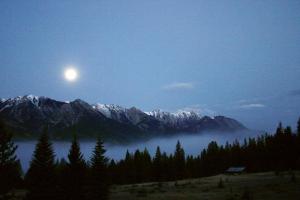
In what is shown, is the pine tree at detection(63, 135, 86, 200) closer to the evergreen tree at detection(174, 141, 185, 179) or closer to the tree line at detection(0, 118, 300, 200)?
the tree line at detection(0, 118, 300, 200)

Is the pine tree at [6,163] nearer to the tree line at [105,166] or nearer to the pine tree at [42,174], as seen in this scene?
the tree line at [105,166]

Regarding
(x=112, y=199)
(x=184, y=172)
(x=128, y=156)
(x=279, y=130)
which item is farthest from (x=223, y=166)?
(x=112, y=199)

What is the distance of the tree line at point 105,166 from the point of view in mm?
39688

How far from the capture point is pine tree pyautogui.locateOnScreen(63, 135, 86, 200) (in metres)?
40.2

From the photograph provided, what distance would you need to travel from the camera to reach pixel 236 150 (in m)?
139

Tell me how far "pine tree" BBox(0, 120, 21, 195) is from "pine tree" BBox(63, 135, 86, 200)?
556cm

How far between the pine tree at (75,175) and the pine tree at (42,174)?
5.37 ft

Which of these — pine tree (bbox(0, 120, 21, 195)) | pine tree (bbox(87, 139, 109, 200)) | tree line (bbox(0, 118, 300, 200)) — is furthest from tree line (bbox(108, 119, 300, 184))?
pine tree (bbox(0, 120, 21, 195))

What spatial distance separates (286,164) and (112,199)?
2762 inches

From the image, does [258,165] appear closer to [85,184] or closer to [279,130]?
[279,130]

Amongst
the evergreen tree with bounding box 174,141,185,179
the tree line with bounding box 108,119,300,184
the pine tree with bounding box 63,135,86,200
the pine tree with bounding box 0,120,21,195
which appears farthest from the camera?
the evergreen tree with bounding box 174,141,185,179

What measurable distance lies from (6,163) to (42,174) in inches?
157

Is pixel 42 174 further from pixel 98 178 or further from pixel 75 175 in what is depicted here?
pixel 98 178

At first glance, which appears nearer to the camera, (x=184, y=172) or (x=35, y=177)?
(x=35, y=177)
